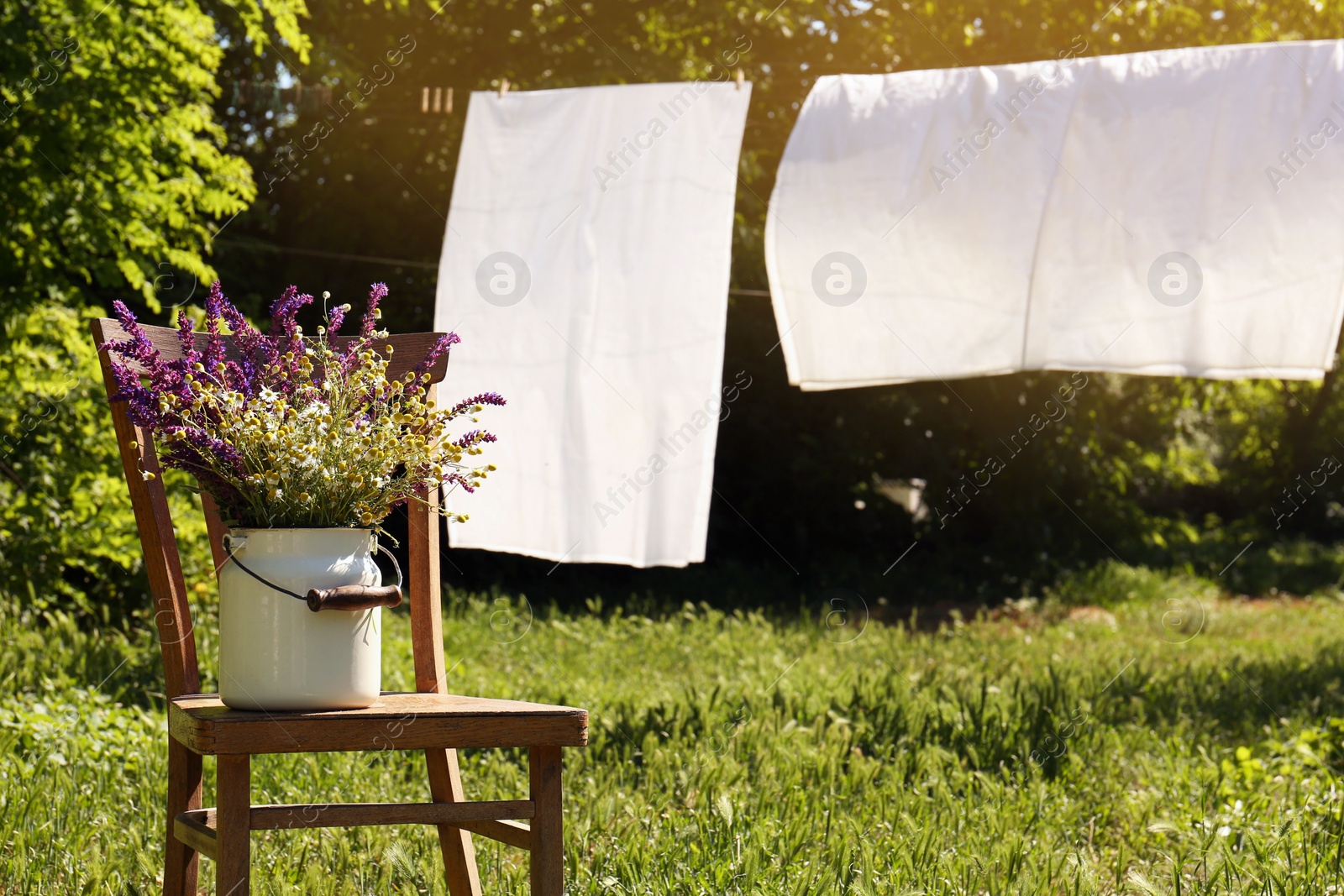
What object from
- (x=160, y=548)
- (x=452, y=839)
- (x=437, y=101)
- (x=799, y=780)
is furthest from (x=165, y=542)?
(x=437, y=101)

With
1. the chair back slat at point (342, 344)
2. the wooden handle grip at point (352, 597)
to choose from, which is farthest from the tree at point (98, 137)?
the wooden handle grip at point (352, 597)

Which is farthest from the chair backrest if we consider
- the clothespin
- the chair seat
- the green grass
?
the clothespin

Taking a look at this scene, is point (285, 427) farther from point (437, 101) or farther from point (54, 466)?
point (54, 466)

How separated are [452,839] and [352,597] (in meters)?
0.73

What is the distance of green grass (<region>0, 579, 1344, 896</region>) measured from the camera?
2.58 m

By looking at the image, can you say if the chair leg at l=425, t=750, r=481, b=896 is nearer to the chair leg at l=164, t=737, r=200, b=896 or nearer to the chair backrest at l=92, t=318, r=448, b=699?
the chair backrest at l=92, t=318, r=448, b=699

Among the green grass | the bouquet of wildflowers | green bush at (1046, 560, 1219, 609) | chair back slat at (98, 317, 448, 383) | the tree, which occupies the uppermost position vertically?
the tree

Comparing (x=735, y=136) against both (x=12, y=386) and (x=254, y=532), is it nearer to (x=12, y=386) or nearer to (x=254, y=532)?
(x=254, y=532)

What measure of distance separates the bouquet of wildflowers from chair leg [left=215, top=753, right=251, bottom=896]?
359 millimetres

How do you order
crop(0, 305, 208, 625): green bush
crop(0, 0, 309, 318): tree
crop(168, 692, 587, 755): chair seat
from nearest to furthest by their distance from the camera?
crop(168, 692, 587, 755): chair seat, crop(0, 0, 309, 318): tree, crop(0, 305, 208, 625): green bush

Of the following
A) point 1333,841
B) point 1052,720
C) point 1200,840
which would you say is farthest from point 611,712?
point 1333,841

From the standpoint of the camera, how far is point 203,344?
6.55 ft

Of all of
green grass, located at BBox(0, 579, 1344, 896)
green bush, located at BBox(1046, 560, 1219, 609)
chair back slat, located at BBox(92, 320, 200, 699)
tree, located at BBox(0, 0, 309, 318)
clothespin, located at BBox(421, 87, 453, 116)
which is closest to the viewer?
chair back slat, located at BBox(92, 320, 200, 699)

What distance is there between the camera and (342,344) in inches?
81.3
